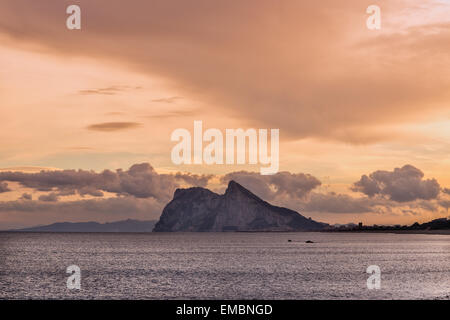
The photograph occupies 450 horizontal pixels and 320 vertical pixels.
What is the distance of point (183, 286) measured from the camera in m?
81.9

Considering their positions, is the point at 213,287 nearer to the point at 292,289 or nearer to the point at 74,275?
the point at 292,289

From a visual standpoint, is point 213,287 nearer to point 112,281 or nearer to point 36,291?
point 112,281

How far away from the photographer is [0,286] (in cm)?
8269

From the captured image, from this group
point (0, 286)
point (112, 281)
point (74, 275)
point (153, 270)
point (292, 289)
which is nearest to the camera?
point (292, 289)

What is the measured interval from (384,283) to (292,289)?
51.3ft

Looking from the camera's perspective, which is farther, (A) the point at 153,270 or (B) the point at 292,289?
(A) the point at 153,270

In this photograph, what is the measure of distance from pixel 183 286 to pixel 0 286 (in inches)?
1081
